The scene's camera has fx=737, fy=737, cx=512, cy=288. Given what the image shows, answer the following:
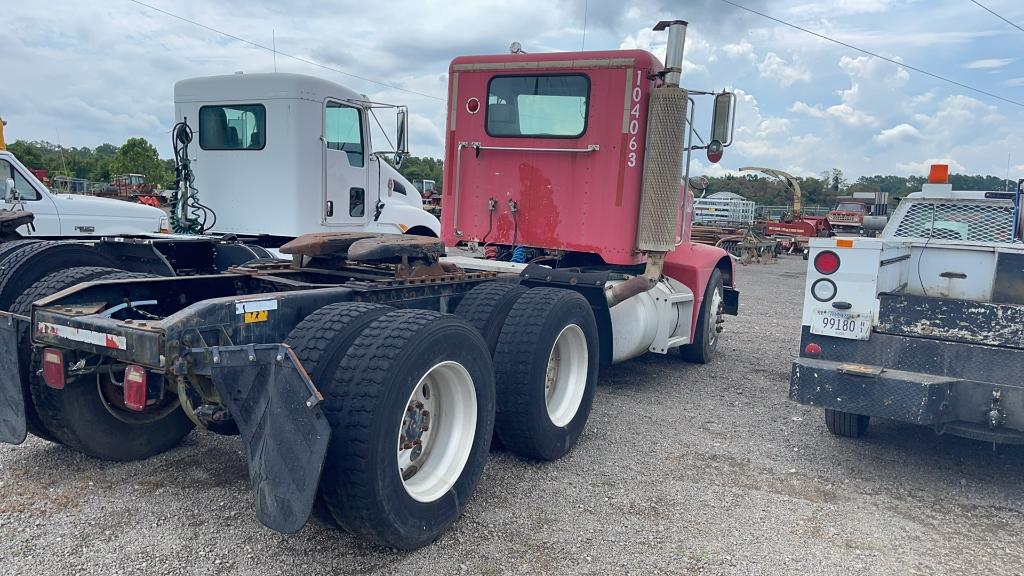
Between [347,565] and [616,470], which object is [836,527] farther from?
[347,565]

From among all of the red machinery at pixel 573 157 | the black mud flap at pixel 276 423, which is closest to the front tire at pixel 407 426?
the black mud flap at pixel 276 423

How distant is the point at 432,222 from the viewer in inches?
392

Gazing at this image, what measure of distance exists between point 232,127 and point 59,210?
8.10 feet

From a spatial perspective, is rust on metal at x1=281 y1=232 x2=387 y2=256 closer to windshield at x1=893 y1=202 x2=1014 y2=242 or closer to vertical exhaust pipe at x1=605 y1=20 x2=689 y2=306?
vertical exhaust pipe at x1=605 y1=20 x2=689 y2=306

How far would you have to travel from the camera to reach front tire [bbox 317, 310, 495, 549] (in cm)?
305

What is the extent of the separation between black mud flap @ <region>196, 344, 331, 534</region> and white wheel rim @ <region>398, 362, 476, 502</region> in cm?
68

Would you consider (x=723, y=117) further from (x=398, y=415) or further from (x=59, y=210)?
(x=59, y=210)

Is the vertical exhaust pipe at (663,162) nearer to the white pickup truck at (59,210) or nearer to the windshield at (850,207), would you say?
the white pickup truck at (59,210)

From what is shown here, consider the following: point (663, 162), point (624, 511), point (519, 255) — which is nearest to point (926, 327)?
point (624, 511)

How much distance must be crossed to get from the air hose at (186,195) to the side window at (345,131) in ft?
5.28

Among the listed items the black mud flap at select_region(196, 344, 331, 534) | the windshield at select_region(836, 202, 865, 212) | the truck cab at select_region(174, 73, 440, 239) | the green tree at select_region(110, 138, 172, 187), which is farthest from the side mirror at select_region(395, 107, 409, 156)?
the green tree at select_region(110, 138, 172, 187)

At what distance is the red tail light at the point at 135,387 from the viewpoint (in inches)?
123

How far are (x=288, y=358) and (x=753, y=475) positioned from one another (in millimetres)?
3074

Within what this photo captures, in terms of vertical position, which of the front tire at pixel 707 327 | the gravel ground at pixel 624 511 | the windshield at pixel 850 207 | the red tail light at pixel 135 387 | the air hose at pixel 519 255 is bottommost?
the gravel ground at pixel 624 511
